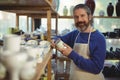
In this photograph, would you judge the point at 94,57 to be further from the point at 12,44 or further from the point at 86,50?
the point at 12,44

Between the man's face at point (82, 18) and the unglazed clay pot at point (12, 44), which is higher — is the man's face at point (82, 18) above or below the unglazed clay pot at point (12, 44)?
above

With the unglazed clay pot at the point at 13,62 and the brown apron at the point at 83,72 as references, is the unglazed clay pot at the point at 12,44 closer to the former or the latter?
the unglazed clay pot at the point at 13,62

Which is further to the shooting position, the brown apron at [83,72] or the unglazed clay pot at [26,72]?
the brown apron at [83,72]

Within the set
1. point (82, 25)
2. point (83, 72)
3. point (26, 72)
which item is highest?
point (82, 25)

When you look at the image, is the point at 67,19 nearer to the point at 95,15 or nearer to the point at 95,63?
the point at 95,15

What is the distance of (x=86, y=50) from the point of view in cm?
239

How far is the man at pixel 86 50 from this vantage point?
88.3 inches

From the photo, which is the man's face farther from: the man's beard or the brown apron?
the brown apron

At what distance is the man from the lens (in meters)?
2.24

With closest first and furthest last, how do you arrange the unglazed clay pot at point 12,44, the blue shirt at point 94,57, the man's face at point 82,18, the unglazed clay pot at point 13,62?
the unglazed clay pot at point 13,62
the unglazed clay pot at point 12,44
the blue shirt at point 94,57
the man's face at point 82,18

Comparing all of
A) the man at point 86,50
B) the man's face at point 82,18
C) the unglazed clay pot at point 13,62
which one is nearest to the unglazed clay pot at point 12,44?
the unglazed clay pot at point 13,62

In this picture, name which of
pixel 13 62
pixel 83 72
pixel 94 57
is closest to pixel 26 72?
pixel 13 62

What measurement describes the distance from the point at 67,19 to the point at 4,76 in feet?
13.5

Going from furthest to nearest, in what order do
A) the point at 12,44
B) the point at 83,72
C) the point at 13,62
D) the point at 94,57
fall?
the point at 83,72, the point at 94,57, the point at 12,44, the point at 13,62
